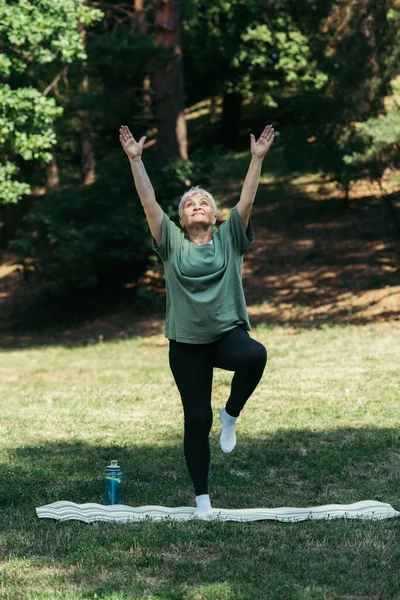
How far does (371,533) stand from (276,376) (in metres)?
7.18

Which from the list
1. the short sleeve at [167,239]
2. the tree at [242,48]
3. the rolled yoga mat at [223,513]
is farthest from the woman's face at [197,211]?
the tree at [242,48]

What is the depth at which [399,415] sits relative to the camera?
389 inches

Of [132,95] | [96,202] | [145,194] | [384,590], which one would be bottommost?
[384,590]

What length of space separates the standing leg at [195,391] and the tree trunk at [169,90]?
52.5 ft

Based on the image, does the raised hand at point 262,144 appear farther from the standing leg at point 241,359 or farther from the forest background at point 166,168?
the forest background at point 166,168

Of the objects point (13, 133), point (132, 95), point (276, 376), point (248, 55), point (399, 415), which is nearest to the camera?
point (399, 415)

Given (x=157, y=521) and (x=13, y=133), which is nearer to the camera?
(x=157, y=521)

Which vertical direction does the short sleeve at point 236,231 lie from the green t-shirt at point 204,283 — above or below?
above

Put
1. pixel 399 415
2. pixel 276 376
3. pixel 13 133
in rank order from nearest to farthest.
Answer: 1. pixel 399 415
2. pixel 276 376
3. pixel 13 133

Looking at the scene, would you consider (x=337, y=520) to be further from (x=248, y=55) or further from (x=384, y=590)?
(x=248, y=55)

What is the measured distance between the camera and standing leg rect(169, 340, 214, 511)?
19.1ft

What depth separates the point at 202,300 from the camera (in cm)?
570

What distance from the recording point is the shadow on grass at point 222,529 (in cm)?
471

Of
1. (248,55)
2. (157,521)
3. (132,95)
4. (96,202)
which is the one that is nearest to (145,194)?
(157,521)
